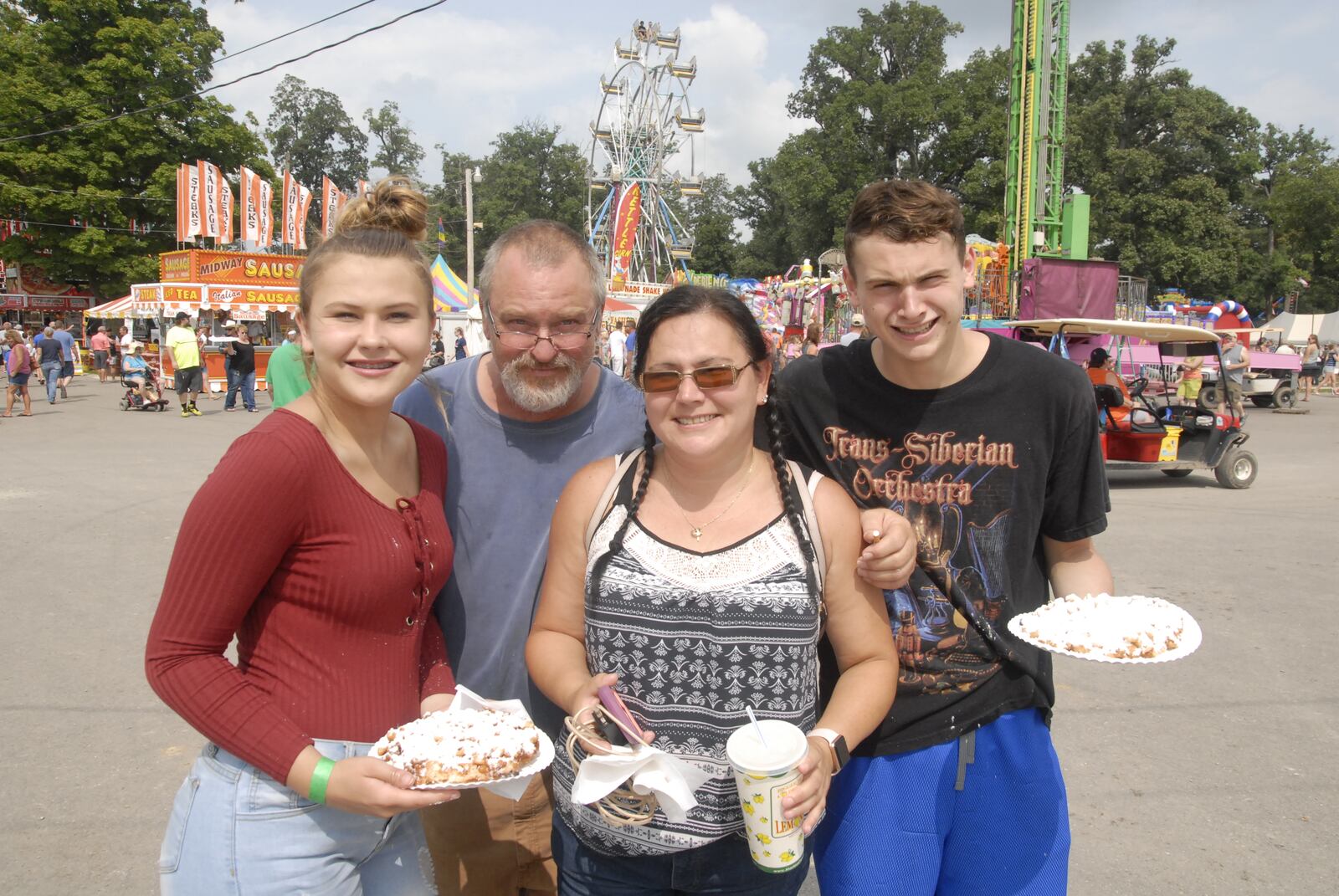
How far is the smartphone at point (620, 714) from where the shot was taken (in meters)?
1.69

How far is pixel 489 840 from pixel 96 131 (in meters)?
43.5

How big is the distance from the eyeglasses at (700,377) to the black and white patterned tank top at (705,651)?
34 centimetres

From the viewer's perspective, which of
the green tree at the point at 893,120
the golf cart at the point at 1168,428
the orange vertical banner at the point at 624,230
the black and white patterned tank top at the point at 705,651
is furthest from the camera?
the green tree at the point at 893,120

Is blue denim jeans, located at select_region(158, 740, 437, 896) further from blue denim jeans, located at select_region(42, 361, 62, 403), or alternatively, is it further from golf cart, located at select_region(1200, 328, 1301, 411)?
golf cart, located at select_region(1200, 328, 1301, 411)

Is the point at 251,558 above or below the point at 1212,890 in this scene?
above

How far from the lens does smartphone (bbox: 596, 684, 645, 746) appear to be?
5.55 feet

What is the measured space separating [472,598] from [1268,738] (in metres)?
4.10

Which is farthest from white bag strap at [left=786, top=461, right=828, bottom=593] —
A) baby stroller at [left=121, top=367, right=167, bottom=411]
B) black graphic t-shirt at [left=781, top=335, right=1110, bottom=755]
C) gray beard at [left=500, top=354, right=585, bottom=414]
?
baby stroller at [left=121, top=367, right=167, bottom=411]

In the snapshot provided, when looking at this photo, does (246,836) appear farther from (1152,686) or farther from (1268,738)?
(1152,686)

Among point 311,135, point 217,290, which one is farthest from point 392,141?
point 217,290

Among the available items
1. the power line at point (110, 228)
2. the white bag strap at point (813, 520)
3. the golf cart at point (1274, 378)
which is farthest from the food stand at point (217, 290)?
the golf cart at point (1274, 378)

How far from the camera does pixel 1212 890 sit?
311cm

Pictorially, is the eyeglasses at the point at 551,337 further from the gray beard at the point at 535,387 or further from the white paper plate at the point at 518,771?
the white paper plate at the point at 518,771

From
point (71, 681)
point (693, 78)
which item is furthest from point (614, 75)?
point (71, 681)
